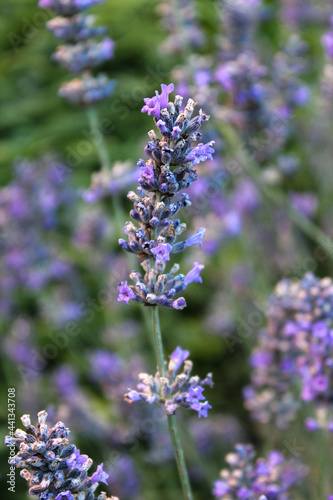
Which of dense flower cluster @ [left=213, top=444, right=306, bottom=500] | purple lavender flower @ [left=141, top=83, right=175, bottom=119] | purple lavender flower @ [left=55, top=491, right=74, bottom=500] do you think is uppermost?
purple lavender flower @ [left=141, top=83, right=175, bottom=119]

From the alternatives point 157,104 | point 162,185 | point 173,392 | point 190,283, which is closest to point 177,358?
point 173,392

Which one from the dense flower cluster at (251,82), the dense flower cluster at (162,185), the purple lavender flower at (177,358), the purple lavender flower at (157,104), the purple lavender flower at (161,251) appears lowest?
the purple lavender flower at (177,358)

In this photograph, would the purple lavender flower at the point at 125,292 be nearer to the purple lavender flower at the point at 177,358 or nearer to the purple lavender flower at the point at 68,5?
the purple lavender flower at the point at 177,358

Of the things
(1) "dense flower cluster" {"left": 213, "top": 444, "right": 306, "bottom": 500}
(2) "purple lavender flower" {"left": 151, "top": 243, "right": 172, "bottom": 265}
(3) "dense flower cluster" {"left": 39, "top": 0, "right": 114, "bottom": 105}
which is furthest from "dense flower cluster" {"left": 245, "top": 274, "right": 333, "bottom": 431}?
(3) "dense flower cluster" {"left": 39, "top": 0, "right": 114, "bottom": 105}

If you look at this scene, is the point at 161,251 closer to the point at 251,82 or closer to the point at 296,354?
the point at 296,354

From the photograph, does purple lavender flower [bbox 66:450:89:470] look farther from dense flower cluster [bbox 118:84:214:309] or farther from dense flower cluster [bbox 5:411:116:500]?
dense flower cluster [bbox 118:84:214:309]

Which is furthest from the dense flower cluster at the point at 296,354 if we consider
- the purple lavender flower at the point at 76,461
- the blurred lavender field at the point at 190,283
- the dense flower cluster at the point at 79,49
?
the dense flower cluster at the point at 79,49

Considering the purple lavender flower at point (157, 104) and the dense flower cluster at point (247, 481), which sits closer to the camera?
the purple lavender flower at point (157, 104)
